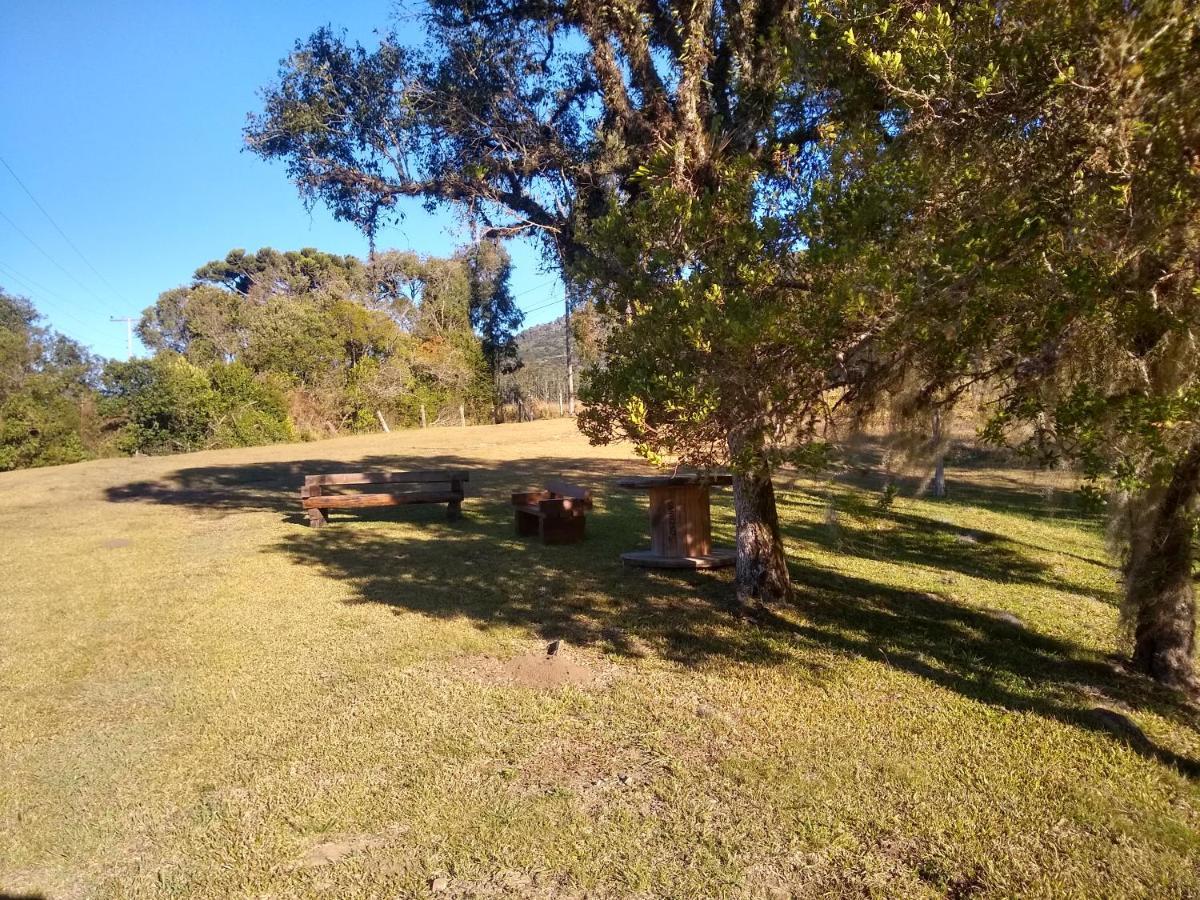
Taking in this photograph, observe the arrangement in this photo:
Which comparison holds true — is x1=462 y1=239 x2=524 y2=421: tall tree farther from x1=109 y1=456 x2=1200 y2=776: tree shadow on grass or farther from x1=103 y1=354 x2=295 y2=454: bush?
x1=109 y1=456 x2=1200 y2=776: tree shadow on grass

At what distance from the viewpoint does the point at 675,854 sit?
121 inches

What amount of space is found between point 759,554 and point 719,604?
57 centimetres

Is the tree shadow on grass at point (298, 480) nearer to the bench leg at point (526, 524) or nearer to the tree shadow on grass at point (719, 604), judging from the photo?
the tree shadow on grass at point (719, 604)

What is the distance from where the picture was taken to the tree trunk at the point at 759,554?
645 centimetres

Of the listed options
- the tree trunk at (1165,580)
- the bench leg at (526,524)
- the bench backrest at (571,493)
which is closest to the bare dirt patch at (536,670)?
the tree trunk at (1165,580)

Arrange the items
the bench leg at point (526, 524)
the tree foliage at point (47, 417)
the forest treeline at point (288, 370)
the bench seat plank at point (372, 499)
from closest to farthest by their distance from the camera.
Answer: the bench leg at point (526, 524), the bench seat plank at point (372, 499), the tree foliage at point (47, 417), the forest treeline at point (288, 370)

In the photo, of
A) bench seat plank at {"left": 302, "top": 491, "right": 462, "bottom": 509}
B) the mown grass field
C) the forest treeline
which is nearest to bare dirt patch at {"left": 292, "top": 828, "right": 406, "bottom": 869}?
the mown grass field

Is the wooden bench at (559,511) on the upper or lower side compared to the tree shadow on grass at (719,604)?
→ upper

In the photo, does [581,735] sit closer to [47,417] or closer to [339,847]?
[339,847]

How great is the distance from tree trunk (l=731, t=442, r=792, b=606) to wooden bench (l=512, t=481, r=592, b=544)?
317cm

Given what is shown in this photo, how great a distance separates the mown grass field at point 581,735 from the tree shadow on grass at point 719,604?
0.14 ft

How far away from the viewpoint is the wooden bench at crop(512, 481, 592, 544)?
368 inches

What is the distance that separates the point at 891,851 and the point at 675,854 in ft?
2.84

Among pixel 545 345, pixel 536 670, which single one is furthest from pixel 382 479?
pixel 545 345
